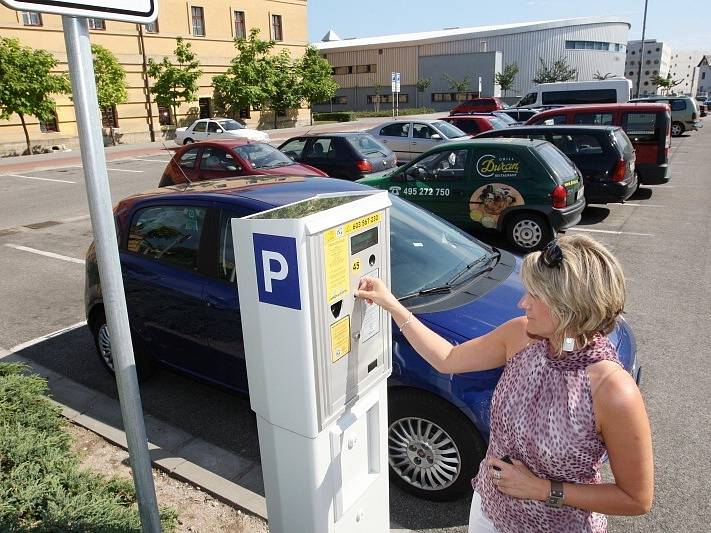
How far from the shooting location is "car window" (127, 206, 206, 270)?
3.99 metres

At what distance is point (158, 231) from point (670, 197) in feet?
38.1

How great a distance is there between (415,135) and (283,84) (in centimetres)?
2389

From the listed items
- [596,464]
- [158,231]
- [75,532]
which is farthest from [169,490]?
[596,464]

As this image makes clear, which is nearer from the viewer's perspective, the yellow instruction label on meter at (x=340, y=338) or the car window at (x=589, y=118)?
the yellow instruction label on meter at (x=340, y=338)

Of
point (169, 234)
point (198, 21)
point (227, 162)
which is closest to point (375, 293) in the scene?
point (169, 234)

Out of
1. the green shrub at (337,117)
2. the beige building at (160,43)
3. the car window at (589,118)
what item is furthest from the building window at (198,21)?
the car window at (589,118)

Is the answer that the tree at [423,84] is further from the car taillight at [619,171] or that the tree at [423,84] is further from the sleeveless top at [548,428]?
the sleeveless top at [548,428]

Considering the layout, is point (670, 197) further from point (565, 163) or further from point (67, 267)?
point (67, 267)

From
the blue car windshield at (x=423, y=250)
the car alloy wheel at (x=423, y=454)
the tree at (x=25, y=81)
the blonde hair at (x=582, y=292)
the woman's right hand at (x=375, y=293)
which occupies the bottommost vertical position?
the car alloy wheel at (x=423, y=454)

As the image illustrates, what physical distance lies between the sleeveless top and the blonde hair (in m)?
0.06

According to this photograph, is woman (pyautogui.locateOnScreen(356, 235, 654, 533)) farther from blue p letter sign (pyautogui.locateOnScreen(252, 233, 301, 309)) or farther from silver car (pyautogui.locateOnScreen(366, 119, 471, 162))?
silver car (pyautogui.locateOnScreen(366, 119, 471, 162))

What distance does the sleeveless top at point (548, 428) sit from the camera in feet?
5.42

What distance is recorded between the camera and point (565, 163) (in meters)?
8.39

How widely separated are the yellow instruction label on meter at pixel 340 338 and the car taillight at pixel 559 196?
20.8 ft
